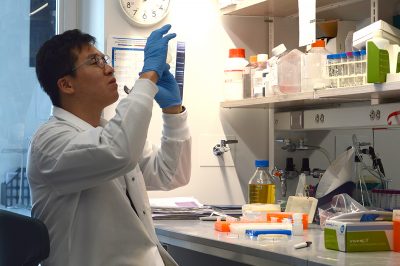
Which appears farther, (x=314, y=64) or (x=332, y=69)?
(x=314, y=64)

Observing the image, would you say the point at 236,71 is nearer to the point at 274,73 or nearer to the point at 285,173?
the point at 274,73

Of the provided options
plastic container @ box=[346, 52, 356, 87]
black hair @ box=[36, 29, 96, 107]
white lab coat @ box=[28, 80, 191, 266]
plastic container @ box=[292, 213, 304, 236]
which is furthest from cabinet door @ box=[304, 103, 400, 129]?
black hair @ box=[36, 29, 96, 107]

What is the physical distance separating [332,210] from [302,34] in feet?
2.27

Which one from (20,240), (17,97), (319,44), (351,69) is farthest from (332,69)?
(17,97)

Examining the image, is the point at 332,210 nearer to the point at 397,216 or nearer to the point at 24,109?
the point at 397,216

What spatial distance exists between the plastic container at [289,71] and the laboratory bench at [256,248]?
23.6 inches

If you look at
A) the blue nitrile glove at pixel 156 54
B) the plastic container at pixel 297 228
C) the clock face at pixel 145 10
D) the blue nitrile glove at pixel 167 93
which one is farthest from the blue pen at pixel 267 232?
the clock face at pixel 145 10

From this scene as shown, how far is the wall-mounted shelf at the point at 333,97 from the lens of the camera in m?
2.32

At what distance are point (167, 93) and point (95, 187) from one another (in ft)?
1.70

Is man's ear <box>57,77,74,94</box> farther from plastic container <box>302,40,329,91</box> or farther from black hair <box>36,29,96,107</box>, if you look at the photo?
plastic container <box>302,40,329,91</box>

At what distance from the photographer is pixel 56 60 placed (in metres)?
2.09

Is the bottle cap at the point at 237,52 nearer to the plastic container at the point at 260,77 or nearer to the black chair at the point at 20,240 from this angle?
the plastic container at the point at 260,77

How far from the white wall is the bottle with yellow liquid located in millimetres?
379

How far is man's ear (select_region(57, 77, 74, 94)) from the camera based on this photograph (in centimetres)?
209
